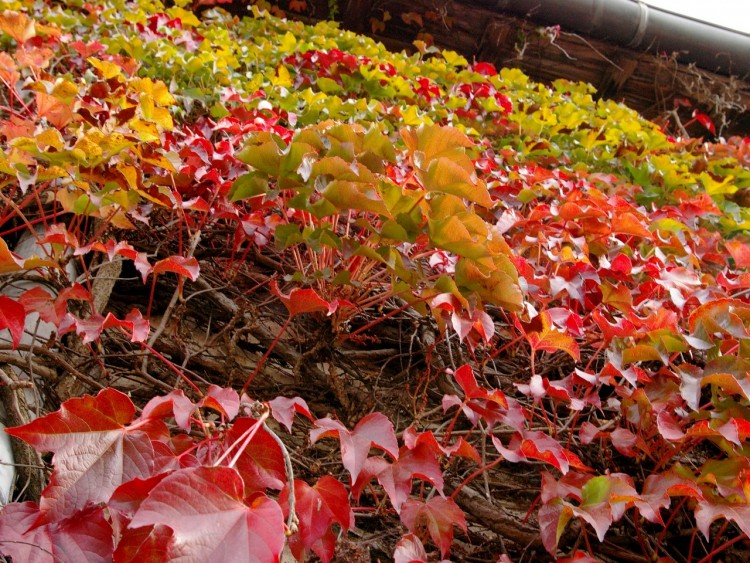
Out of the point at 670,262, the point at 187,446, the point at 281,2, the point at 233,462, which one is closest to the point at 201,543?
the point at 233,462

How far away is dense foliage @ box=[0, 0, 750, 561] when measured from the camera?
0.64 metres

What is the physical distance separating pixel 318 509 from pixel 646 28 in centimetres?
358

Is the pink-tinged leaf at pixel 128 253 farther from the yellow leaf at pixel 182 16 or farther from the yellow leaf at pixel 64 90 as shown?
the yellow leaf at pixel 182 16

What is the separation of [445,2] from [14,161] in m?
2.96

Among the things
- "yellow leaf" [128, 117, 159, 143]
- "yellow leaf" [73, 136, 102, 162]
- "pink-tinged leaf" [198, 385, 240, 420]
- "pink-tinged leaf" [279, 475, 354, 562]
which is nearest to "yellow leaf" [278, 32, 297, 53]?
"yellow leaf" [128, 117, 159, 143]

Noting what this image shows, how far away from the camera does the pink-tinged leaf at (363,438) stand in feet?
2.35

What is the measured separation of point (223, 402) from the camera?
74cm

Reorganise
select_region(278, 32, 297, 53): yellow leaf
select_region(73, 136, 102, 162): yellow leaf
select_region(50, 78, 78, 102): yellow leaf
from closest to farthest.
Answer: select_region(73, 136, 102, 162): yellow leaf
select_region(50, 78, 78, 102): yellow leaf
select_region(278, 32, 297, 53): yellow leaf

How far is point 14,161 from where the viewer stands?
37.5 inches

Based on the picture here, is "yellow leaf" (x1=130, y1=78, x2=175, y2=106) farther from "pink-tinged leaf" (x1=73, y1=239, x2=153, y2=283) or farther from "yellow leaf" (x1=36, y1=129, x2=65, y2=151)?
"pink-tinged leaf" (x1=73, y1=239, x2=153, y2=283)

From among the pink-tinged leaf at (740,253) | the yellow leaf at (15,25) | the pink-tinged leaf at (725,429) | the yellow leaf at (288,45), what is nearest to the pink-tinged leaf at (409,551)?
the pink-tinged leaf at (725,429)

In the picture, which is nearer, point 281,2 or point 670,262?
point 670,262

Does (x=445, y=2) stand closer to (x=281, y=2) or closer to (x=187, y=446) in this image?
(x=281, y=2)

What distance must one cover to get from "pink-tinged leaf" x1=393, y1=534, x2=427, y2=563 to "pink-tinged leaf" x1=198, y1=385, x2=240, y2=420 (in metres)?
0.28
